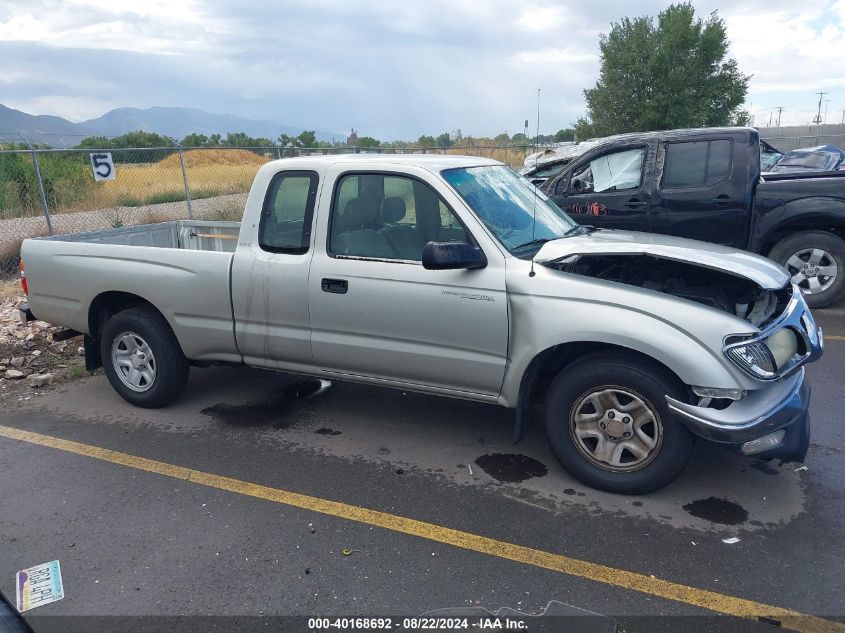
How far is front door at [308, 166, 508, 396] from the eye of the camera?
384 cm

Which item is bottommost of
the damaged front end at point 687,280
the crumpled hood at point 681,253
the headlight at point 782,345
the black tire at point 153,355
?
the black tire at point 153,355

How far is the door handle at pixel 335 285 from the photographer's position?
4180 millimetres

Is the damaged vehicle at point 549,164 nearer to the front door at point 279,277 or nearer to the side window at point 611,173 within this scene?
the side window at point 611,173

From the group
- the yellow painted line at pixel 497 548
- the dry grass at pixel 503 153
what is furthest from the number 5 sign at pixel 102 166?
the dry grass at pixel 503 153

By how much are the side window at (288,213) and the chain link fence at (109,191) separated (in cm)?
769

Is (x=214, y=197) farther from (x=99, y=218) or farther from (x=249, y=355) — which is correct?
(x=249, y=355)

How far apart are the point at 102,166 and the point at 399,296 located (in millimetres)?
8853

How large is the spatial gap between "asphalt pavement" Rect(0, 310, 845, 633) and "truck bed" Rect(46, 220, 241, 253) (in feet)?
6.11

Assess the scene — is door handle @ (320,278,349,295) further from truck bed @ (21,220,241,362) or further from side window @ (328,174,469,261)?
truck bed @ (21,220,241,362)

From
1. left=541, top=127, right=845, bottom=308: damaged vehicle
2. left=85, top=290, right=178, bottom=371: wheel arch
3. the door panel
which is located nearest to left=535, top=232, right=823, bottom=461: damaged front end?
the door panel

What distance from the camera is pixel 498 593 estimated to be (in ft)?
9.54

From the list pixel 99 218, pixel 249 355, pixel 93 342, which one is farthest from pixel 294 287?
pixel 99 218

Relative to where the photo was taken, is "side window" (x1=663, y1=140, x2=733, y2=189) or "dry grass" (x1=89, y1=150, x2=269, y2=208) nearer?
"side window" (x1=663, y1=140, x2=733, y2=189)

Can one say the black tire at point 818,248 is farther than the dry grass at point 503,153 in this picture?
No
